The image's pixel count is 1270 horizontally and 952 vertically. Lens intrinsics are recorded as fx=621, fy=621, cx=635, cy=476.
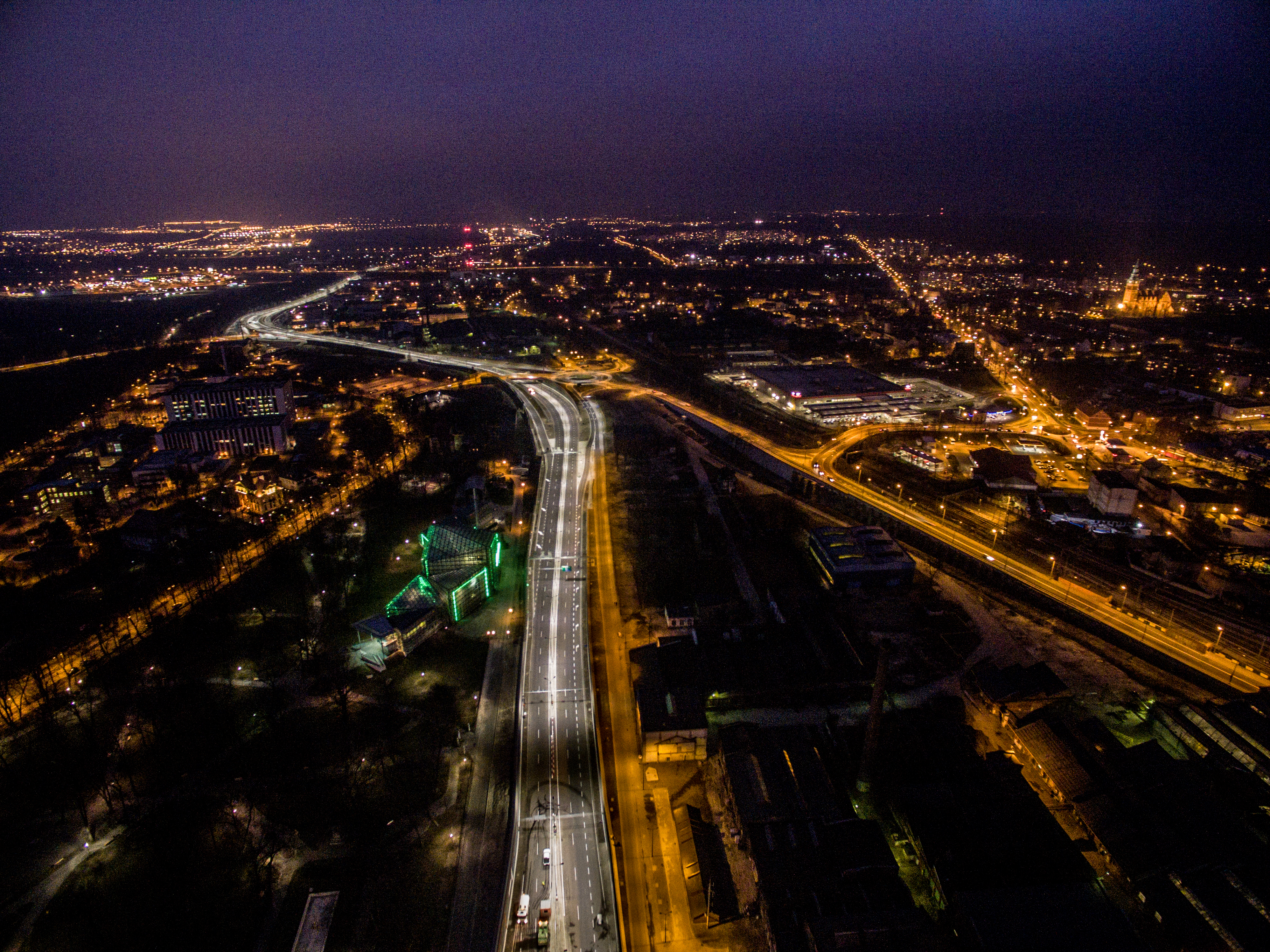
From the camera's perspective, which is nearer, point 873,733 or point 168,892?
point 168,892

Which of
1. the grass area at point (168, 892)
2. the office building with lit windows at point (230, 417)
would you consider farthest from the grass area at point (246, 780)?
the office building with lit windows at point (230, 417)

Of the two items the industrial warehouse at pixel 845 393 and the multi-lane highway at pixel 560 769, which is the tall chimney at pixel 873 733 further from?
the industrial warehouse at pixel 845 393

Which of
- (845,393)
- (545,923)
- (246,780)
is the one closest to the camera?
(545,923)

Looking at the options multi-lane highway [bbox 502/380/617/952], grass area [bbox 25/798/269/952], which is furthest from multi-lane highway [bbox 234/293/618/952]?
grass area [bbox 25/798/269/952]

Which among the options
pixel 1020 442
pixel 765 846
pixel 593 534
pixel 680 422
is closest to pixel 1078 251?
pixel 1020 442

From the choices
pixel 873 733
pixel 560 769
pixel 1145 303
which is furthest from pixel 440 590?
pixel 1145 303

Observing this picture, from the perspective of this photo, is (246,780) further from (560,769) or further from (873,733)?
(873,733)

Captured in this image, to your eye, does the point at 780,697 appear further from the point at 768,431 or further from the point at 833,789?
the point at 768,431

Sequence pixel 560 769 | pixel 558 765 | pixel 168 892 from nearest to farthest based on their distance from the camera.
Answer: pixel 168 892 < pixel 560 769 < pixel 558 765
